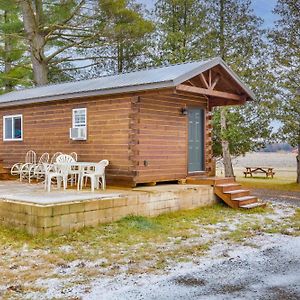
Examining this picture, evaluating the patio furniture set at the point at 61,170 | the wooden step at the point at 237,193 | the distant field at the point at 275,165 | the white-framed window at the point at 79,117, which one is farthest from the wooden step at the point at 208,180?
the distant field at the point at 275,165

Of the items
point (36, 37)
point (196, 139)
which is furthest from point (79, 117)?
point (36, 37)

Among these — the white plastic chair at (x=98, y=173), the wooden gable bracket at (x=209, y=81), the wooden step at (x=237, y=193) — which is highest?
the wooden gable bracket at (x=209, y=81)

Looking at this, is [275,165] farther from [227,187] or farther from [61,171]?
[61,171]

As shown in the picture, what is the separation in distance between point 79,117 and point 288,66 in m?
9.85

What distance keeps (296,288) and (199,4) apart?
1733 cm

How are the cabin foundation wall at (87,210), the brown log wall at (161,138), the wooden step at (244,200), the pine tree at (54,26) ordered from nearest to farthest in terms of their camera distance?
1. the cabin foundation wall at (87,210)
2. the brown log wall at (161,138)
3. the wooden step at (244,200)
4. the pine tree at (54,26)

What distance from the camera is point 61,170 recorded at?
32.7 feet

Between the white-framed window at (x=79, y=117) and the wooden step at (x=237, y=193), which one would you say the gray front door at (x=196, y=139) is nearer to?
the wooden step at (x=237, y=193)

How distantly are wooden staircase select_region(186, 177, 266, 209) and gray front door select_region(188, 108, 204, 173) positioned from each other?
2.60 ft

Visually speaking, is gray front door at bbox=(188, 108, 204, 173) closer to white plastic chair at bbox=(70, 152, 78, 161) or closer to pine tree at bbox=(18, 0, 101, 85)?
white plastic chair at bbox=(70, 152, 78, 161)

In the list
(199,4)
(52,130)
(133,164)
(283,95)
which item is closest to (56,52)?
(199,4)

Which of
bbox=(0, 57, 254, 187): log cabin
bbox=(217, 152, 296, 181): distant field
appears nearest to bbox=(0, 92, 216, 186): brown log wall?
bbox=(0, 57, 254, 187): log cabin

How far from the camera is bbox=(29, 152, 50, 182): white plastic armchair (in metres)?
11.7

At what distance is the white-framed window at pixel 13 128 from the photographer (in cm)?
1341
